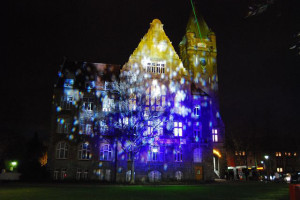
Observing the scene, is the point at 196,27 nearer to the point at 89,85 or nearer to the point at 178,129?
the point at 178,129

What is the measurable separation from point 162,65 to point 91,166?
19.2 metres

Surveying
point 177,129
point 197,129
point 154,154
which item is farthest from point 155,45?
A: point 154,154

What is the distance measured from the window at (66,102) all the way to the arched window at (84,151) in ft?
19.6

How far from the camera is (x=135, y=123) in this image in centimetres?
3925

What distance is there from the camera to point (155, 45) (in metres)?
50.3

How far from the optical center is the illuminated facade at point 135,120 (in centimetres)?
4178

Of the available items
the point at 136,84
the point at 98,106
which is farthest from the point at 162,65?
the point at 98,106

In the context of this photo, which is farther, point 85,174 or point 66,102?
point 66,102

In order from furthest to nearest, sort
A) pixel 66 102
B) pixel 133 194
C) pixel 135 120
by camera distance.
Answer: pixel 66 102 < pixel 135 120 < pixel 133 194

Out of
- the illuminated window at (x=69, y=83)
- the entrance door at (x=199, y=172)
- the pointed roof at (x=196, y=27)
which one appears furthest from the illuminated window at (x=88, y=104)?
the pointed roof at (x=196, y=27)

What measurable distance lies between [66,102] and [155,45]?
659 inches

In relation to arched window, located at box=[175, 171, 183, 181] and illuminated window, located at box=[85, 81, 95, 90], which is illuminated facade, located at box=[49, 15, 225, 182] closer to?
illuminated window, located at box=[85, 81, 95, 90]

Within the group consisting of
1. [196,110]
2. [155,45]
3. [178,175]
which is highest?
[155,45]

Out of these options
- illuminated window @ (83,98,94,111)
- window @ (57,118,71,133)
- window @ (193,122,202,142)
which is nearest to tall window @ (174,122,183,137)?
window @ (193,122,202,142)
